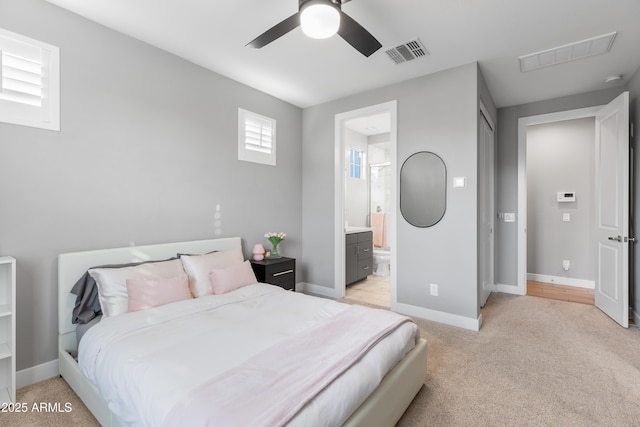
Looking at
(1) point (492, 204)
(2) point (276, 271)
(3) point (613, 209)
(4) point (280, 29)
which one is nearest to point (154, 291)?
(2) point (276, 271)

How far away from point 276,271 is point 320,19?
256cm

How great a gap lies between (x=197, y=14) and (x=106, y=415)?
2773mm

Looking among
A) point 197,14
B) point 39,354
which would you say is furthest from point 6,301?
point 197,14

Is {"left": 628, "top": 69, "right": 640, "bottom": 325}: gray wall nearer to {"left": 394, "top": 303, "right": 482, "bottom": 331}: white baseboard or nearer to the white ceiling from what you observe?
the white ceiling

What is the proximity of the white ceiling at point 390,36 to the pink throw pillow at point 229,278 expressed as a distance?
210cm

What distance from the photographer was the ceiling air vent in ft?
9.11

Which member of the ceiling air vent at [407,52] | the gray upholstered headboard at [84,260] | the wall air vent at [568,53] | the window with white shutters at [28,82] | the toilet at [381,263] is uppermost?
the ceiling air vent at [407,52]

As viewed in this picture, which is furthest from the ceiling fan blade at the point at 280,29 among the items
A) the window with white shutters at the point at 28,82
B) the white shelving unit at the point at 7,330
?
the white shelving unit at the point at 7,330

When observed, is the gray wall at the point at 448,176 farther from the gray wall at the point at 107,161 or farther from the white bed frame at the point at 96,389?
the gray wall at the point at 107,161

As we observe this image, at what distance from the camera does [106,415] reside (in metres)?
1.60

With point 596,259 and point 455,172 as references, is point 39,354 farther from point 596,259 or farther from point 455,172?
point 596,259

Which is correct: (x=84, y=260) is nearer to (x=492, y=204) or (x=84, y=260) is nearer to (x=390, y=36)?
(x=390, y=36)

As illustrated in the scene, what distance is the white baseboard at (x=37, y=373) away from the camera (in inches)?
83.7

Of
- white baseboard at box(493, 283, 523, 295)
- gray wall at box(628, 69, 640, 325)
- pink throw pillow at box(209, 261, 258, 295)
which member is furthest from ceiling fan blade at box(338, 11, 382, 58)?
white baseboard at box(493, 283, 523, 295)
